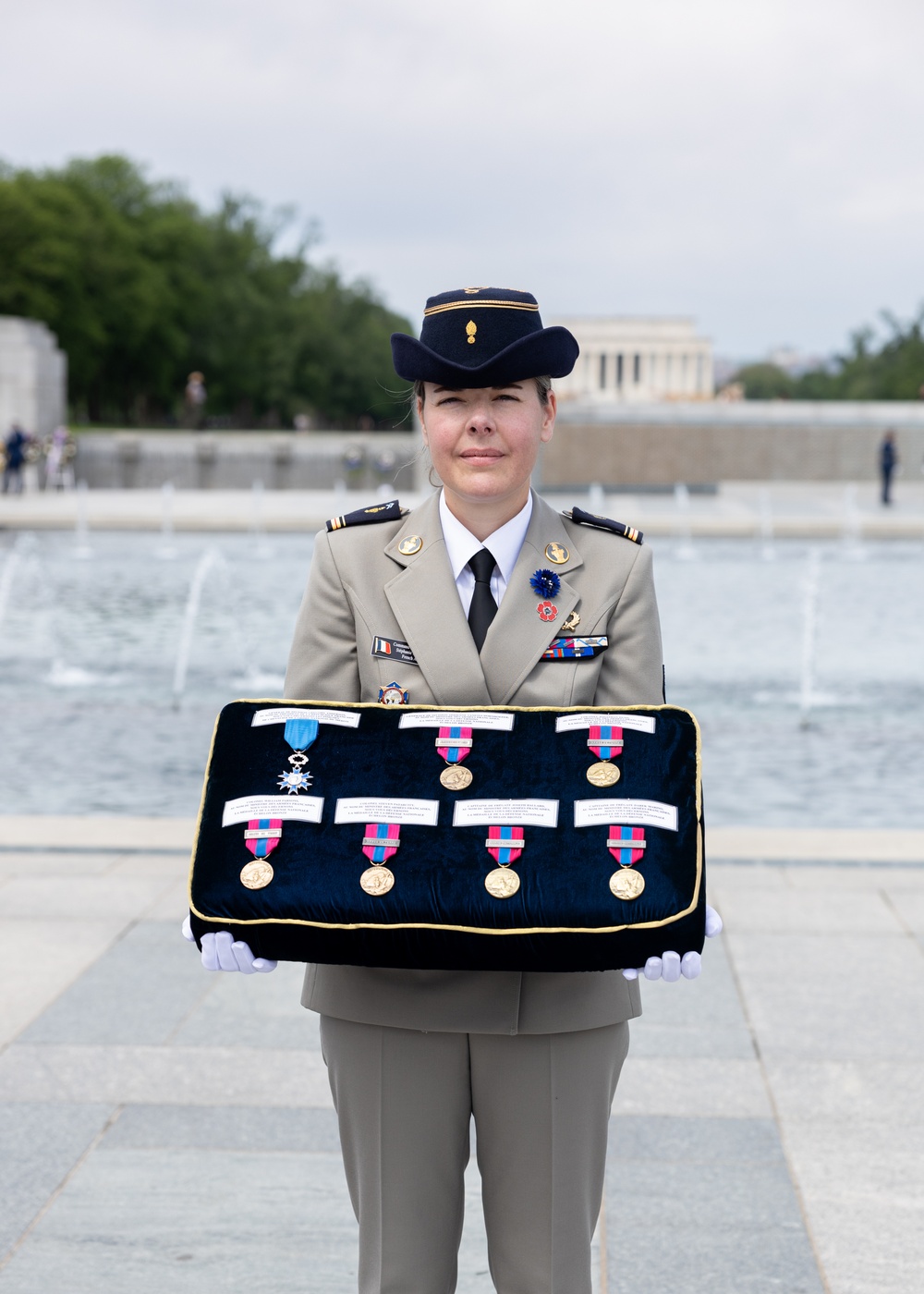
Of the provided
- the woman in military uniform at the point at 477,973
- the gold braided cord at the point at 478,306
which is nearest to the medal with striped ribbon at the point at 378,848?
the woman in military uniform at the point at 477,973

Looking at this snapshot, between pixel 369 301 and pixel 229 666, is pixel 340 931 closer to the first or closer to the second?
pixel 229 666

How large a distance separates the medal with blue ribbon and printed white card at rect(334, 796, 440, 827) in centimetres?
8

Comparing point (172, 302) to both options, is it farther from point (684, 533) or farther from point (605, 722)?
point (605, 722)

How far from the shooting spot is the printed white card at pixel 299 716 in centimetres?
249

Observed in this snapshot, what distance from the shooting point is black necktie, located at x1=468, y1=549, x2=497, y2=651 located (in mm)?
2656

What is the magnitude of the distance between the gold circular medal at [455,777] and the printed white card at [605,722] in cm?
16

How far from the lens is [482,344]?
99.7 inches

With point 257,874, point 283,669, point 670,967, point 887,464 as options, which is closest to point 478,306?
point 257,874

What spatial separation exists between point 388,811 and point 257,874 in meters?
0.23

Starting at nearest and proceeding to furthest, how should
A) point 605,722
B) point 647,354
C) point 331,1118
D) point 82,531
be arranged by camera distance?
point 605,722 → point 331,1118 → point 82,531 → point 647,354

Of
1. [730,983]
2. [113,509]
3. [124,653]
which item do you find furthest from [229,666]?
[113,509]

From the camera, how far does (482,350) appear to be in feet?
8.30

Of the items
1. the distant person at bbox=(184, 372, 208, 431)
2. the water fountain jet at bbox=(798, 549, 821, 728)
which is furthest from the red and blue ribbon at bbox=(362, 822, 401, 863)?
the distant person at bbox=(184, 372, 208, 431)

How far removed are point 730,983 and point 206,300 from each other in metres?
76.1
